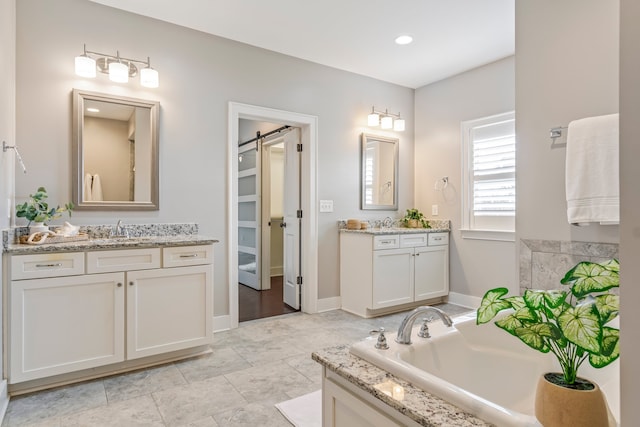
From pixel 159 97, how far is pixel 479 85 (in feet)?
10.6

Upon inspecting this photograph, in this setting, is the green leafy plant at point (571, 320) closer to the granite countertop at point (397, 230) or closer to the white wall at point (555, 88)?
the white wall at point (555, 88)

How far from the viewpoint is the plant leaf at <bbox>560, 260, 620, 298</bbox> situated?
0.92 metres

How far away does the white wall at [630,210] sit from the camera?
22.9 inches

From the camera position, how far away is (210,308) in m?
2.74

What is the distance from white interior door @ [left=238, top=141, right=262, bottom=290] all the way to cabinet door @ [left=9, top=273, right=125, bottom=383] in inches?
104

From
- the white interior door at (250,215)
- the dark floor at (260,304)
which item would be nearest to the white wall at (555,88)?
the dark floor at (260,304)

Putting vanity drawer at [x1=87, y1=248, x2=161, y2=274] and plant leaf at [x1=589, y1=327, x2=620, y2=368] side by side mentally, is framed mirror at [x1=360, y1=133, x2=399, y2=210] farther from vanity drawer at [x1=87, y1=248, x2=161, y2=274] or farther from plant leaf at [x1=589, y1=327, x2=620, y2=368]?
plant leaf at [x1=589, y1=327, x2=620, y2=368]

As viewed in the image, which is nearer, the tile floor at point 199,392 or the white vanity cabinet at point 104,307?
the tile floor at point 199,392

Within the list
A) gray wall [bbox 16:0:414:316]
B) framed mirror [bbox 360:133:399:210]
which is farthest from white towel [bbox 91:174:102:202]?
framed mirror [bbox 360:133:399:210]

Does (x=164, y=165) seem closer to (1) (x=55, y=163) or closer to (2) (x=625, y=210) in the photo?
(1) (x=55, y=163)

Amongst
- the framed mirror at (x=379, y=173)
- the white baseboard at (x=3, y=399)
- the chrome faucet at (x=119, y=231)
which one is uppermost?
the framed mirror at (x=379, y=173)

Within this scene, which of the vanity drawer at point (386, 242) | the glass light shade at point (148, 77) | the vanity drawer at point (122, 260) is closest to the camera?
the vanity drawer at point (122, 260)

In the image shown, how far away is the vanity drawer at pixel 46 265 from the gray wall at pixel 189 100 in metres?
0.64

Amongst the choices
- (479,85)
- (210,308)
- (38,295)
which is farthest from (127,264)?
(479,85)
